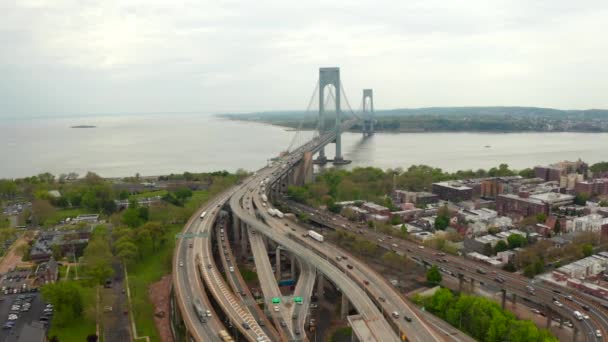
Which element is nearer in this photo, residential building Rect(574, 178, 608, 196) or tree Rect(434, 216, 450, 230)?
tree Rect(434, 216, 450, 230)

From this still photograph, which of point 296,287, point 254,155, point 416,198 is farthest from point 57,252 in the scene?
point 254,155

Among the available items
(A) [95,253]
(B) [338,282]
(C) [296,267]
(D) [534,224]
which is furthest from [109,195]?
(D) [534,224]

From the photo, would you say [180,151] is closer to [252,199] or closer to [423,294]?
[252,199]

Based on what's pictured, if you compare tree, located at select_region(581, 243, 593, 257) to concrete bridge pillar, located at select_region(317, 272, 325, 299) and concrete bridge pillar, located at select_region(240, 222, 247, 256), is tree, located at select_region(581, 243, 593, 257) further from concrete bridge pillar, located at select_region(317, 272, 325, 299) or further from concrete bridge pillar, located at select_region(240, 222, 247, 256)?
concrete bridge pillar, located at select_region(240, 222, 247, 256)

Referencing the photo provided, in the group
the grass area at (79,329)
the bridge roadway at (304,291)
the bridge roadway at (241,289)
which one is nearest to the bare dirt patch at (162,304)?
the grass area at (79,329)

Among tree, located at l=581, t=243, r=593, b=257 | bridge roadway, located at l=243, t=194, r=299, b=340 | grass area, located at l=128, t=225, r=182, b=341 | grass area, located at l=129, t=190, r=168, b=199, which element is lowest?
grass area, located at l=128, t=225, r=182, b=341

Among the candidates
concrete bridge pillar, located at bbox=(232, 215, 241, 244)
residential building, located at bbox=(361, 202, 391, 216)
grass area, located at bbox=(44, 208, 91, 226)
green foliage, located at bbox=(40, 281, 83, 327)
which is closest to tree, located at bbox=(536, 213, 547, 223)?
residential building, located at bbox=(361, 202, 391, 216)

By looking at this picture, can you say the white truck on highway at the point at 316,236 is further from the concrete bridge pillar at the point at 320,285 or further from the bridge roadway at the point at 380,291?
the concrete bridge pillar at the point at 320,285

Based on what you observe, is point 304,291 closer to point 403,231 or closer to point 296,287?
point 296,287
